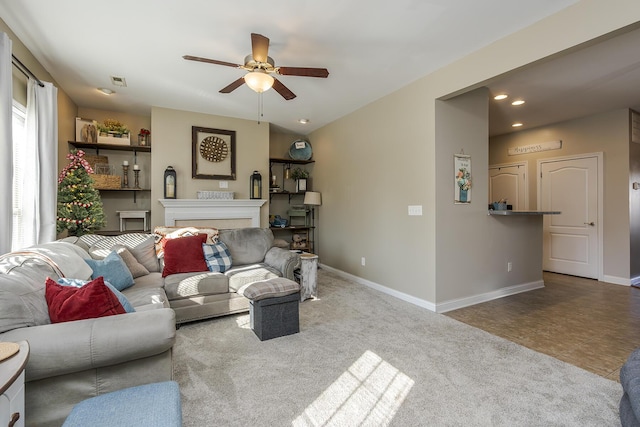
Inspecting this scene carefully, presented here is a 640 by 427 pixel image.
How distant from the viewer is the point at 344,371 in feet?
7.22

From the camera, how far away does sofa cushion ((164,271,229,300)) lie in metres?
3.01

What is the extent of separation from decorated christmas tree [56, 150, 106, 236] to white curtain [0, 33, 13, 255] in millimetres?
1072

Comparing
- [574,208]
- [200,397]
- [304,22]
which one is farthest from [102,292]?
[574,208]

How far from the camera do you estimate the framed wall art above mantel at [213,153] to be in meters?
4.89

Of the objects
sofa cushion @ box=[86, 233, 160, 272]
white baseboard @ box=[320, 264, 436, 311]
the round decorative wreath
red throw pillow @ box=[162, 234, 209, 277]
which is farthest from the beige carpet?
the round decorative wreath

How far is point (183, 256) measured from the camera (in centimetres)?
340

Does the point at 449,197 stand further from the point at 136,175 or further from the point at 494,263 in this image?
the point at 136,175

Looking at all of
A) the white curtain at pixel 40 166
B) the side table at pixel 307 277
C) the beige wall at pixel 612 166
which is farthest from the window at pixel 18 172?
the beige wall at pixel 612 166

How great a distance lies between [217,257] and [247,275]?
1.62 ft

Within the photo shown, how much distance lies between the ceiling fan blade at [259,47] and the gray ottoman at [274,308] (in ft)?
6.43

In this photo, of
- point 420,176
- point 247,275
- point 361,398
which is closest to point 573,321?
point 420,176

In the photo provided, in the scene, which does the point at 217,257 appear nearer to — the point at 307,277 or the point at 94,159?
the point at 307,277

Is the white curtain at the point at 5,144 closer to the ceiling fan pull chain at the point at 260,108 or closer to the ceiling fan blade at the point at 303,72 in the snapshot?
the ceiling fan blade at the point at 303,72

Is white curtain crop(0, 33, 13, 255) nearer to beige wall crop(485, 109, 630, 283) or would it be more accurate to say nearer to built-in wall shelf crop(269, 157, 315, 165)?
built-in wall shelf crop(269, 157, 315, 165)
